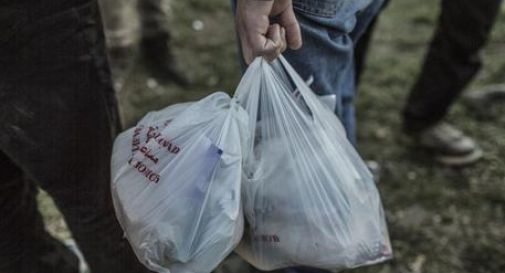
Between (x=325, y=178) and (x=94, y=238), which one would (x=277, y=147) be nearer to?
(x=325, y=178)

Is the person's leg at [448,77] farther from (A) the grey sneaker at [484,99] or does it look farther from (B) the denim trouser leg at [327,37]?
(B) the denim trouser leg at [327,37]

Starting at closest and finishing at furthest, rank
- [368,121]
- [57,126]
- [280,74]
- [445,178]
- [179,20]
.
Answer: [57,126]
[280,74]
[445,178]
[368,121]
[179,20]

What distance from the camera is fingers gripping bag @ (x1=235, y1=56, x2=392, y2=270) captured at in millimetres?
1344

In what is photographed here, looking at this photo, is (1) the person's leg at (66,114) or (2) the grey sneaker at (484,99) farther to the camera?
(2) the grey sneaker at (484,99)

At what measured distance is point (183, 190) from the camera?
1.22m

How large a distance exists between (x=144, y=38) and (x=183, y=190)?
5.96 ft

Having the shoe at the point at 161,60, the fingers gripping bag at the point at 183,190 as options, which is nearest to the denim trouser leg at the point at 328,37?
the fingers gripping bag at the point at 183,190

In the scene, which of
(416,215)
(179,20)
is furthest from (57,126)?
(179,20)

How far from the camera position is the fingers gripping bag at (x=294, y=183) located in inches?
52.9

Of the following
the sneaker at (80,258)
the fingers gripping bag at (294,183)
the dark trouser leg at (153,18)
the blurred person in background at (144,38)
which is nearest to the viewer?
the fingers gripping bag at (294,183)

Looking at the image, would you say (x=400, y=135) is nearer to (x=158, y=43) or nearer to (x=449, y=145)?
(x=449, y=145)

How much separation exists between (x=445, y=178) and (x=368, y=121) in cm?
44

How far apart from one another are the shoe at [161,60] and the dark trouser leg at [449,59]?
3.24 ft

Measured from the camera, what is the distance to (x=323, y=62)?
4.87 ft
